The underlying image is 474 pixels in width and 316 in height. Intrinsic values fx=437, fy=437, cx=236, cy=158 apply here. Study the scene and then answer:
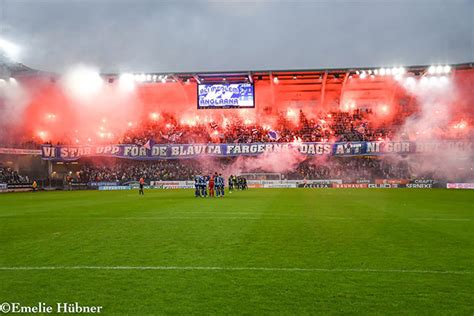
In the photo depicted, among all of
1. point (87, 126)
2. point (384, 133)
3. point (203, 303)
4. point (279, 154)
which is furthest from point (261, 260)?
point (87, 126)

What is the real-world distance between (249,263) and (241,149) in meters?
39.0

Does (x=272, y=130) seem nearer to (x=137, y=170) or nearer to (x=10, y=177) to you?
(x=137, y=170)

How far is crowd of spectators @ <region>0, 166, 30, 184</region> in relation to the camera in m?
43.9

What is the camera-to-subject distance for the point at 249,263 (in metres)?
8.37

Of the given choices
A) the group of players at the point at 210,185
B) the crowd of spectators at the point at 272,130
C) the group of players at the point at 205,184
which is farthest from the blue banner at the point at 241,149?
the group of players at the point at 205,184

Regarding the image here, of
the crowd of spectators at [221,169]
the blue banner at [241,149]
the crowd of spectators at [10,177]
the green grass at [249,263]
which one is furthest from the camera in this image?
the crowd of spectators at [221,169]

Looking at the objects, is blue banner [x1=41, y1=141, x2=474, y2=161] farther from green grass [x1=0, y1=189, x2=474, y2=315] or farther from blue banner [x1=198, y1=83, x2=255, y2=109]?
green grass [x1=0, y1=189, x2=474, y2=315]

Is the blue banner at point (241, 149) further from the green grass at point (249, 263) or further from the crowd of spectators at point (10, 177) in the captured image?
the green grass at point (249, 263)

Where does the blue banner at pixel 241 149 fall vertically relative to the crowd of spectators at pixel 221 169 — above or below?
above

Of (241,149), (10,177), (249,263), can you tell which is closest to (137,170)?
(241,149)

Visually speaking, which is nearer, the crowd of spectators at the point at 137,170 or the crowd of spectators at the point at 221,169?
the crowd of spectators at the point at 221,169

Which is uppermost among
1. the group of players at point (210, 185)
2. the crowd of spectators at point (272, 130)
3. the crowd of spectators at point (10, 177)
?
the crowd of spectators at point (272, 130)

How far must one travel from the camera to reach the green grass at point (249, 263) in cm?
611

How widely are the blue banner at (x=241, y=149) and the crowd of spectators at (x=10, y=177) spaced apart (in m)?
3.32
